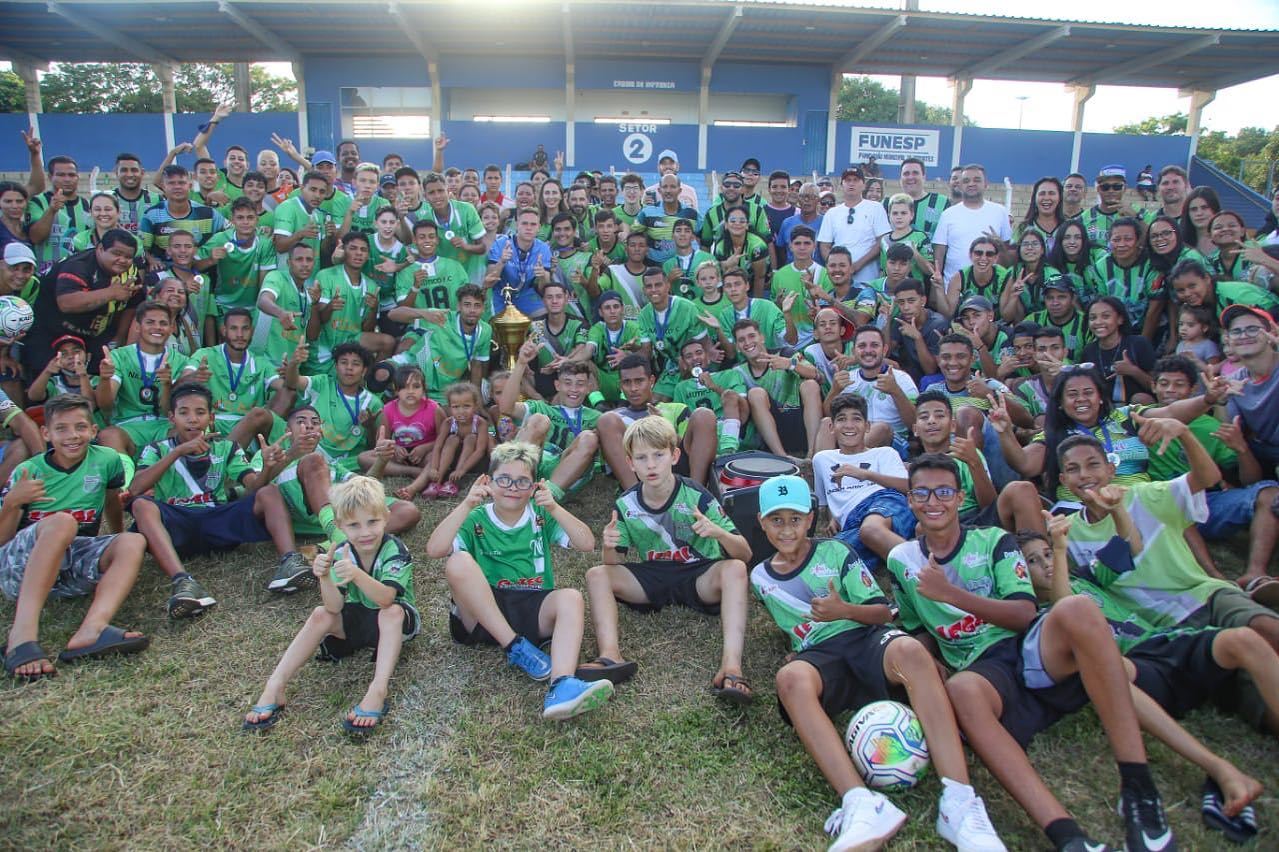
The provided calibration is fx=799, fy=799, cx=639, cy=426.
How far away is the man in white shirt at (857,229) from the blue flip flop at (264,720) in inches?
268

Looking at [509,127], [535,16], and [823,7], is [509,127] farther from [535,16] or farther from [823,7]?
[823,7]

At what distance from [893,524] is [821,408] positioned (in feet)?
6.21

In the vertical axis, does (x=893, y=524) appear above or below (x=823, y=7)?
below

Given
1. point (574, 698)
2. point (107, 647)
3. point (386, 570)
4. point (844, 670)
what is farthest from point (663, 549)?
point (107, 647)

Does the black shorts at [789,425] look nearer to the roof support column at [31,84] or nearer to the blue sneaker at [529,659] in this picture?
the blue sneaker at [529,659]

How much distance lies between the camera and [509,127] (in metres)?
19.2

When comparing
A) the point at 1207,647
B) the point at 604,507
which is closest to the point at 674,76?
the point at 604,507

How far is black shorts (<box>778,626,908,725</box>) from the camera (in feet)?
10.9

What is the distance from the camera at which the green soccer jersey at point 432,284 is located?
776 centimetres

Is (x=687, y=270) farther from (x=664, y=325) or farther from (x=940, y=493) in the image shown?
(x=940, y=493)

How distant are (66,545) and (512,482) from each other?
2385 mm

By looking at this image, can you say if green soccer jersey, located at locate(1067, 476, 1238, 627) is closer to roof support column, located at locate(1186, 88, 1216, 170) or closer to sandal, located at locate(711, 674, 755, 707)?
sandal, located at locate(711, 674, 755, 707)

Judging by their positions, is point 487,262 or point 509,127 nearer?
point 487,262

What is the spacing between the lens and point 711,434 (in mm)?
5812
